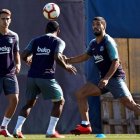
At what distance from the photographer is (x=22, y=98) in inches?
627

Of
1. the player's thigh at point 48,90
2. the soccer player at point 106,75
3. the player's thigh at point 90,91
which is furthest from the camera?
the player's thigh at point 90,91

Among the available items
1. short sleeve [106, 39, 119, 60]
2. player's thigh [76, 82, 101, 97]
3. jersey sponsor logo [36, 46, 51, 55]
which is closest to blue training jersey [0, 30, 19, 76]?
jersey sponsor logo [36, 46, 51, 55]

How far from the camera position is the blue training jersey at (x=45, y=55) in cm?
1182

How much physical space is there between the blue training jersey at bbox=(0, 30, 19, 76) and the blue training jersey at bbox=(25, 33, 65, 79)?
1.36ft

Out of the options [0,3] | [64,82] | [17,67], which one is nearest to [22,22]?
[0,3]

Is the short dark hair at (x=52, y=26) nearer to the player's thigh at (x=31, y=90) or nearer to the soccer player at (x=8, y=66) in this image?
the soccer player at (x=8, y=66)

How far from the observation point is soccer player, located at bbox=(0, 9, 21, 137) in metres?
12.0

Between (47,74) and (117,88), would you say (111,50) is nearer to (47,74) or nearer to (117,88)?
(117,88)

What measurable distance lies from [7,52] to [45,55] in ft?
2.36

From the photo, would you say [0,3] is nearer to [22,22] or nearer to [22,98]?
[22,22]

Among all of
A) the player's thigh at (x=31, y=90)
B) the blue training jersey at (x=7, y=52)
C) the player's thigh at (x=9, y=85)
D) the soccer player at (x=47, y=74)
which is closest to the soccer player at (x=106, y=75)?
the soccer player at (x=47, y=74)

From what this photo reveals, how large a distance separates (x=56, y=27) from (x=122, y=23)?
15.2 feet

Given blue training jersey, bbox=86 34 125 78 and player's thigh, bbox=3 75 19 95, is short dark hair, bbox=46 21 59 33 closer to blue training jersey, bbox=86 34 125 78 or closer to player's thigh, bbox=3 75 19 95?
blue training jersey, bbox=86 34 125 78

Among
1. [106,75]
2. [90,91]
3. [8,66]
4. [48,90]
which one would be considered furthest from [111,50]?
[8,66]
